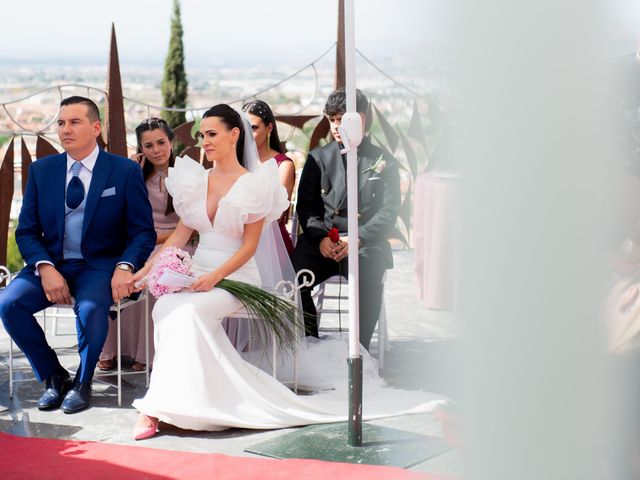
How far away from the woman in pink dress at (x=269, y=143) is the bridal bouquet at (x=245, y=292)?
711mm

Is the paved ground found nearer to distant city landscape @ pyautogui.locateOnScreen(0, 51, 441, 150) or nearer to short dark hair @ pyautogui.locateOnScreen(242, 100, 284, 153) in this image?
short dark hair @ pyautogui.locateOnScreen(242, 100, 284, 153)

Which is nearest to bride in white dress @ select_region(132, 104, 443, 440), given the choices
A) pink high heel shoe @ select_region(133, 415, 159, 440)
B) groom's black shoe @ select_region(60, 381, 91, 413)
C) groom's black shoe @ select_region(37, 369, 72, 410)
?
pink high heel shoe @ select_region(133, 415, 159, 440)

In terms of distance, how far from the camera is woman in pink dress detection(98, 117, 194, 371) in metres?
4.82

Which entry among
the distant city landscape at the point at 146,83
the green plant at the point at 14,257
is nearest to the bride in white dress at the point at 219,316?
the green plant at the point at 14,257

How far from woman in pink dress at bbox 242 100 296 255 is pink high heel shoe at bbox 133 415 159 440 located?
137cm

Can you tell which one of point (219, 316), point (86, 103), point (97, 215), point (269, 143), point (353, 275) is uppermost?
point (86, 103)

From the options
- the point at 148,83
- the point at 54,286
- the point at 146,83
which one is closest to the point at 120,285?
the point at 54,286

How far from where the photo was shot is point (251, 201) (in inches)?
163

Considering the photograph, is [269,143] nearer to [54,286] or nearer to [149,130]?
[149,130]

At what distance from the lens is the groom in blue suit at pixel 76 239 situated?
13.7 ft

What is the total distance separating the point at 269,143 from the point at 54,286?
1.43 metres

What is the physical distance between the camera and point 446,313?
797 mm

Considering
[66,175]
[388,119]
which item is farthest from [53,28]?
[388,119]

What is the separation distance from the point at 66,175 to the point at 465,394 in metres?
3.82
